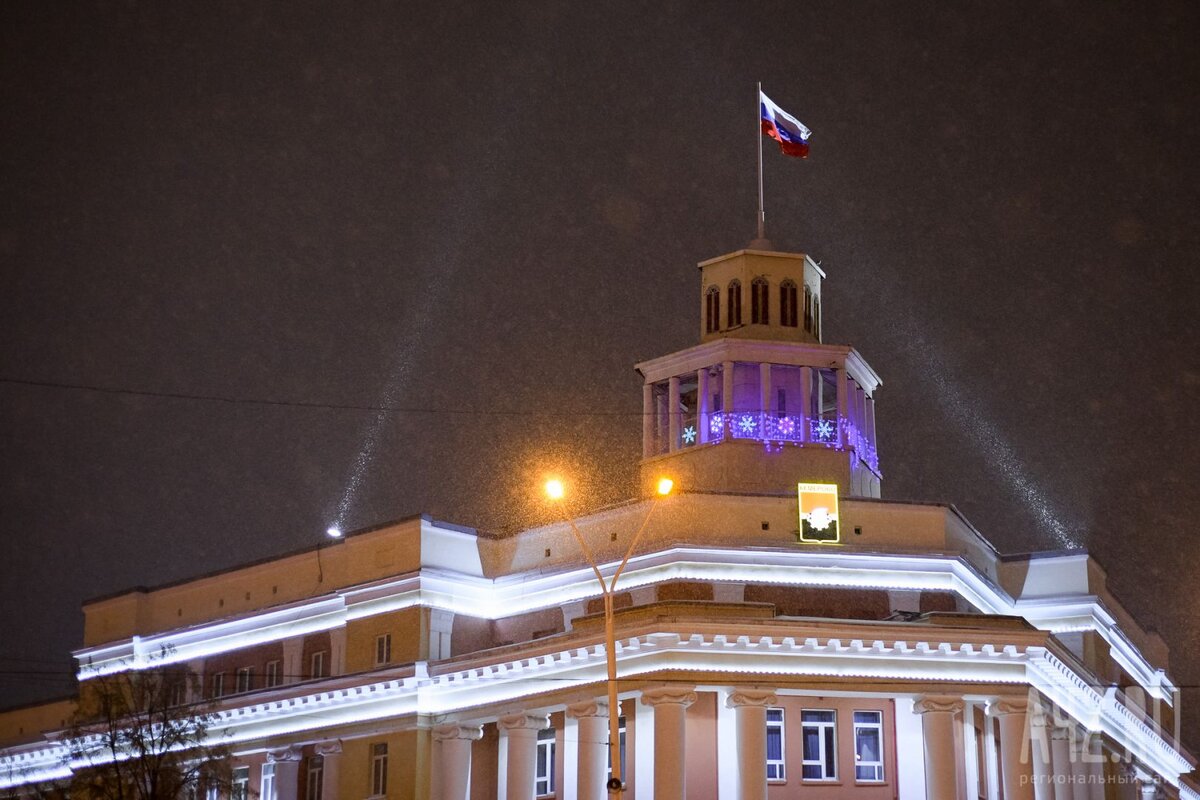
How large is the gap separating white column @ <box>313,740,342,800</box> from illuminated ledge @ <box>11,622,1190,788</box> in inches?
20.6

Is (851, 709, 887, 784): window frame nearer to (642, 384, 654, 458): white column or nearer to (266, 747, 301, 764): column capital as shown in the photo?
(642, 384, 654, 458): white column

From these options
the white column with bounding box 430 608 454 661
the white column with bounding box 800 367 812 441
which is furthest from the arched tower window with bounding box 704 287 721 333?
the white column with bounding box 430 608 454 661

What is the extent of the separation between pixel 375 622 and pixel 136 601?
50.1 feet

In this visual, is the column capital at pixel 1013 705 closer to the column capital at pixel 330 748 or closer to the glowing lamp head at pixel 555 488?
A: the glowing lamp head at pixel 555 488

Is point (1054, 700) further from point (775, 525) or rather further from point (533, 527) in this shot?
point (533, 527)

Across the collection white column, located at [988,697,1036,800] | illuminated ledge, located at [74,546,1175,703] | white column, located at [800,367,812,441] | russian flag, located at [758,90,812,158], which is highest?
russian flag, located at [758,90,812,158]

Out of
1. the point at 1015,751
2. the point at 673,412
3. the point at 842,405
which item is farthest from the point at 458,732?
the point at 842,405

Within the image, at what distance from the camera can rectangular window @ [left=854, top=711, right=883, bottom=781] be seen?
166ft

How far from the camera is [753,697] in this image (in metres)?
47.6

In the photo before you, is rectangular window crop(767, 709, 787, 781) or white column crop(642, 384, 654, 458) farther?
white column crop(642, 384, 654, 458)

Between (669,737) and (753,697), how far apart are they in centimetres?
276

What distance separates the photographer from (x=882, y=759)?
50781mm

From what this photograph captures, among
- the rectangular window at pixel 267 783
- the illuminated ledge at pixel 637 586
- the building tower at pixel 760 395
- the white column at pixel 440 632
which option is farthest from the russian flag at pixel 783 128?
the rectangular window at pixel 267 783

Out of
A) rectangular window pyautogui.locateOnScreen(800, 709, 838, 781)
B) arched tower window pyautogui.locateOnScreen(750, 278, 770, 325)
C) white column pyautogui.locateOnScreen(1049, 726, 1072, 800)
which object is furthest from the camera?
arched tower window pyautogui.locateOnScreen(750, 278, 770, 325)
